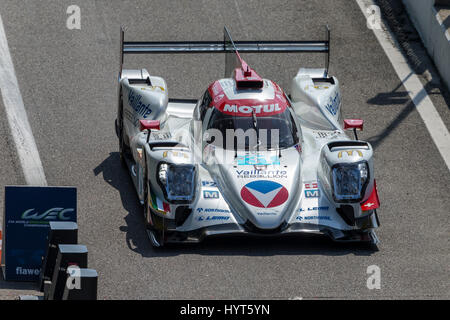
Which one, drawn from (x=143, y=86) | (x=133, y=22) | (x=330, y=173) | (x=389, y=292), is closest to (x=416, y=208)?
(x=330, y=173)

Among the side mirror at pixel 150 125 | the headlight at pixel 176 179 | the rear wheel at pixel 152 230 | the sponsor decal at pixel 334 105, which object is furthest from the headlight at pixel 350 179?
the side mirror at pixel 150 125

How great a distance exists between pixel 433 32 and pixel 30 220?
1020cm

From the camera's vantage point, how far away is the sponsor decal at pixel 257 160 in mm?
12234

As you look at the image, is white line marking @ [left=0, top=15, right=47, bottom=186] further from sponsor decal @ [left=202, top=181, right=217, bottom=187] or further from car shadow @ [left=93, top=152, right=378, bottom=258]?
sponsor decal @ [left=202, top=181, right=217, bottom=187]

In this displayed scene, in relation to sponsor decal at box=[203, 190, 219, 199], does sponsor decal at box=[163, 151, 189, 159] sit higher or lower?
higher

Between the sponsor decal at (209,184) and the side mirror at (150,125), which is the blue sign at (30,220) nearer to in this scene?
the sponsor decal at (209,184)

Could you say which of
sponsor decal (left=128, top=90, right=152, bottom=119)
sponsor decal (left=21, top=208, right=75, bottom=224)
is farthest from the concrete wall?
sponsor decal (left=21, top=208, right=75, bottom=224)

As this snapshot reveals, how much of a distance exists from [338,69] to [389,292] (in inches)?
327

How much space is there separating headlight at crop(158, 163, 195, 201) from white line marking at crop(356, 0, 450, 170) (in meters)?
4.96

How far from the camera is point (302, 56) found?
62.1 feet

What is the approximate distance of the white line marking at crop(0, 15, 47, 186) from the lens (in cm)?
1427

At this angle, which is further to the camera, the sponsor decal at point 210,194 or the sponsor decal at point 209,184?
the sponsor decal at point 209,184

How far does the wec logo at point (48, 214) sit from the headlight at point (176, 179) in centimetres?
146
